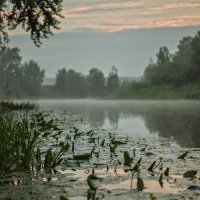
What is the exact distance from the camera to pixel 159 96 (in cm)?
14300

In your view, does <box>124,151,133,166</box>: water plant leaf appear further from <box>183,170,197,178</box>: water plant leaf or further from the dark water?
the dark water

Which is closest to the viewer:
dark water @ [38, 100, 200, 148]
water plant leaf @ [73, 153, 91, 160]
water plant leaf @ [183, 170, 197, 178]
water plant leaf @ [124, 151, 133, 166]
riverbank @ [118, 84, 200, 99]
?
water plant leaf @ [183, 170, 197, 178]

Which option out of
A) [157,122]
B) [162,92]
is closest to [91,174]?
[157,122]

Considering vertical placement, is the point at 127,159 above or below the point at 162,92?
below

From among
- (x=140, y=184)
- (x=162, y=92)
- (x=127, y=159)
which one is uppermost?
(x=162, y=92)

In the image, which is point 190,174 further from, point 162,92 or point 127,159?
point 162,92

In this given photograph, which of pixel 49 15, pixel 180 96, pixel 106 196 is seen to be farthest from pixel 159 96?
pixel 106 196

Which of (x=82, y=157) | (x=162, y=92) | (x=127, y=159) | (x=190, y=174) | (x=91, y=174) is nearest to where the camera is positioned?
(x=91, y=174)

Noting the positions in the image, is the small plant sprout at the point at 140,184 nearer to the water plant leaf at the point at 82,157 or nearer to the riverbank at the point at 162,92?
the water plant leaf at the point at 82,157

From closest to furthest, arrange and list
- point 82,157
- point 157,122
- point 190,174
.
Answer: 1. point 190,174
2. point 82,157
3. point 157,122

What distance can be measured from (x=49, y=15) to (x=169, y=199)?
24199 mm

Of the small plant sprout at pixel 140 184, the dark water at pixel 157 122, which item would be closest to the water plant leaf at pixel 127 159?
the small plant sprout at pixel 140 184

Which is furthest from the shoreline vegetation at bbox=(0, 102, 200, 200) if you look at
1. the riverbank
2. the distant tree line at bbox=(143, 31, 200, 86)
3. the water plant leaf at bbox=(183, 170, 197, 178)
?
the distant tree line at bbox=(143, 31, 200, 86)

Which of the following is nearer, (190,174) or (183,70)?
(190,174)
